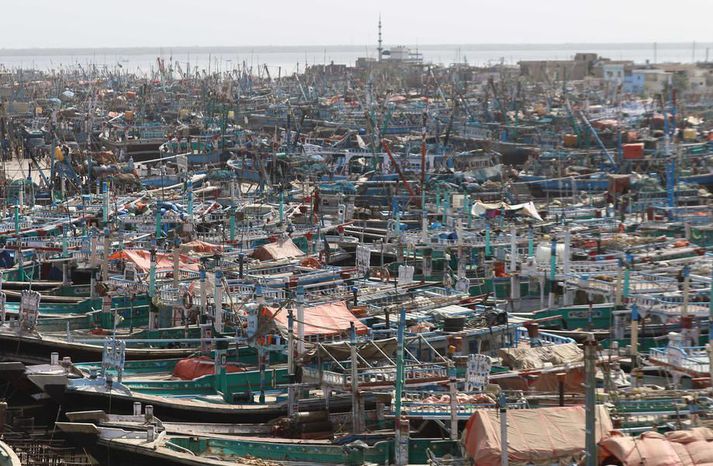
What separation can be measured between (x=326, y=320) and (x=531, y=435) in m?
6.30

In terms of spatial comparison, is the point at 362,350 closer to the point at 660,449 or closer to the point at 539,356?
the point at 539,356

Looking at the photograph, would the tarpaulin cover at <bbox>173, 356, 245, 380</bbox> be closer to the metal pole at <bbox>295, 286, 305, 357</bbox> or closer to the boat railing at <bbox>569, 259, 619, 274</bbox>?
the metal pole at <bbox>295, 286, 305, 357</bbox>

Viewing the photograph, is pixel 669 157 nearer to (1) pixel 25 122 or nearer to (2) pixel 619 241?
(2) pixel 619 241

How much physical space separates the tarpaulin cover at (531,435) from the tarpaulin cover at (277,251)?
1315 centimetres

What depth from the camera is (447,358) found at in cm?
2017

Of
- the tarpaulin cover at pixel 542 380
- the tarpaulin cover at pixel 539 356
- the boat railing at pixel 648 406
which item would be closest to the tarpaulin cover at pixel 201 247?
the tarpaulin cover at pixel 539 356

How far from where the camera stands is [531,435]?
16203 millimetres

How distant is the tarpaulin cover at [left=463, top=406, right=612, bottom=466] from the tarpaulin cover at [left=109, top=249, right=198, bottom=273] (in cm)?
1182

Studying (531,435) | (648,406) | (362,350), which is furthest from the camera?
(362,350)

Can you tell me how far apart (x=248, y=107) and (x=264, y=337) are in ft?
161

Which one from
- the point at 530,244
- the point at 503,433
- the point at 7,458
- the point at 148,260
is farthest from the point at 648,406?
the point at 148,260

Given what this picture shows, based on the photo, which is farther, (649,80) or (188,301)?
(649,80)

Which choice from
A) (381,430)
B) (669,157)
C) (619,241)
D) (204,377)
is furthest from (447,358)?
(669,157)

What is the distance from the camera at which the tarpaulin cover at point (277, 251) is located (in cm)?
2923
